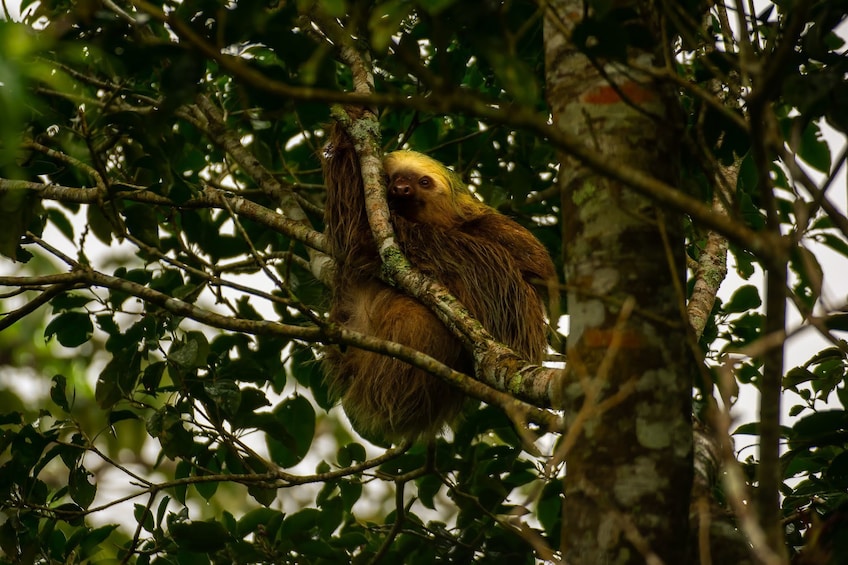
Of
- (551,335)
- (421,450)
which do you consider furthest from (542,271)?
(421,450)

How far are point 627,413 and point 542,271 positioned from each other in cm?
304

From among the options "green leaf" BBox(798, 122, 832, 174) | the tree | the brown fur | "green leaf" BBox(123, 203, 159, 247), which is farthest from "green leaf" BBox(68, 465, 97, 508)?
"green leaf" BBox(798, 122, 832, 174)

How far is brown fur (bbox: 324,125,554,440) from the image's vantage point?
4.82 meters

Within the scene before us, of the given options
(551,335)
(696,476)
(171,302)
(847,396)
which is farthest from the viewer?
(551,335)

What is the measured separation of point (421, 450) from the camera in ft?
18.5

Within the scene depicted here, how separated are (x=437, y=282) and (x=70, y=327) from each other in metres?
2.18

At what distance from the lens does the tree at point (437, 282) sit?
6.74 feet

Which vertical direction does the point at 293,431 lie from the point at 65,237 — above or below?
below

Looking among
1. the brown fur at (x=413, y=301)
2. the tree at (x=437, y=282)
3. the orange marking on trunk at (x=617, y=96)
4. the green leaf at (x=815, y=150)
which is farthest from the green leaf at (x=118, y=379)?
the green leaf at (x=815, y=150)

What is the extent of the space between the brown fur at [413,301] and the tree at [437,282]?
→ 199 mm

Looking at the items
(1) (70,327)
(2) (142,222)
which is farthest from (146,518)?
(2) (142,222)

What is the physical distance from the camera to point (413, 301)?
192 inches

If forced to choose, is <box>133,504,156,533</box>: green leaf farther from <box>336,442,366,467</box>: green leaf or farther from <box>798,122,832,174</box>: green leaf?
<box>798,122,832,174</box>: green leaf

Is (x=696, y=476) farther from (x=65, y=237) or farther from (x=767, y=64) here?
(x=65, y=237)
